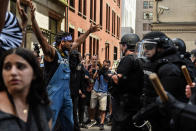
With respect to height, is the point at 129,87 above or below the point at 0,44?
below

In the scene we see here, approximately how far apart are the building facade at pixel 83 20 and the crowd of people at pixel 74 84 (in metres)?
8.15

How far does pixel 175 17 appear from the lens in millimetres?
26906

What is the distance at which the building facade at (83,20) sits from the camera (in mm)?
18625

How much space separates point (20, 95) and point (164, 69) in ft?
7.38

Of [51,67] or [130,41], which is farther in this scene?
[130,41]

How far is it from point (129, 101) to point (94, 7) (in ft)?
86.4

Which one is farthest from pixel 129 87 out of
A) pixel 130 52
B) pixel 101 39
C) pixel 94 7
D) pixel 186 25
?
pixel 101 39

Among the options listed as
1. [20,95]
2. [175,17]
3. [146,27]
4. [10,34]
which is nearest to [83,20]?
[175,17]

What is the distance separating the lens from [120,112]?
20.7ft

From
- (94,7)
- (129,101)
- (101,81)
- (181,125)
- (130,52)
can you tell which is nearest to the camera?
(181,125)

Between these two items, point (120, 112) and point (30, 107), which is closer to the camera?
point (30, 107)

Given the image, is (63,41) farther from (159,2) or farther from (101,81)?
(159,2)

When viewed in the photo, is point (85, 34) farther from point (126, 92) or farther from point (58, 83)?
point (126, 92)

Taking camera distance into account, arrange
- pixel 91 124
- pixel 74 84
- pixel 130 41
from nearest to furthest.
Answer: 1. pixel 130 41
2. pixel 74 84
3. pixel 91 124
